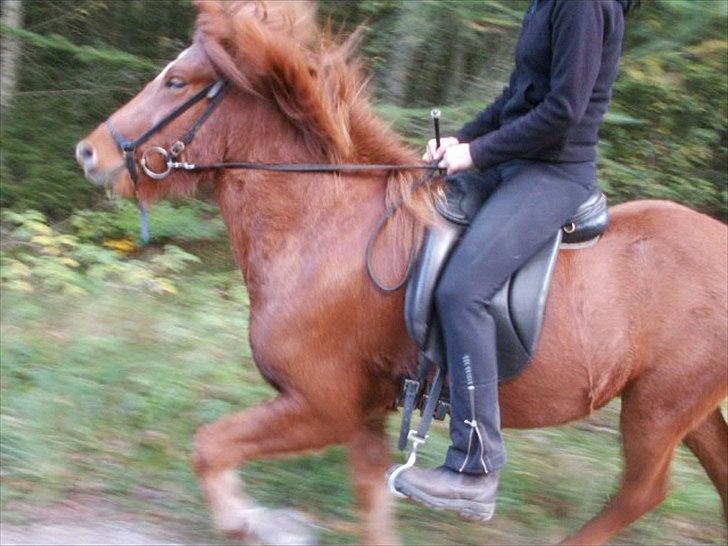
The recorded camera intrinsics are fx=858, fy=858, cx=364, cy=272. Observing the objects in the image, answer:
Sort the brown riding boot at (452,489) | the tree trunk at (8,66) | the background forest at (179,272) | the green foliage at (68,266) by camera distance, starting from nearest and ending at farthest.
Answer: the brown riding boot at (452,489)
the background forest at (179,272)
the green foliage at (68,266)
the tree trunk at (8,66)

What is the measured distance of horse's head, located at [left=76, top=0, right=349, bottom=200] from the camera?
367 cm

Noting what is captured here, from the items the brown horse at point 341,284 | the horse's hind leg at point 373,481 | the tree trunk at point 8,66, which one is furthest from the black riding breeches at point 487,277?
the tree trunk at point 8,66

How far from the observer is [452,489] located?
3.52 meters

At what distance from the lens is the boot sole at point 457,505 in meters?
3.52

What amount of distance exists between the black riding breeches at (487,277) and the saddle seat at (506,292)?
1.9 inches

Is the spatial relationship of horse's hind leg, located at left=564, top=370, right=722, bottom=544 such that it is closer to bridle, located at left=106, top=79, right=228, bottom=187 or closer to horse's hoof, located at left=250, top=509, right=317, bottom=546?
horse's hoof, located at left=250, top=509, right=317, bottom=546

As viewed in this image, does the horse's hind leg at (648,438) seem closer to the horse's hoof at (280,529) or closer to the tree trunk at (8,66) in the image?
the horse's hoof at (280,529)

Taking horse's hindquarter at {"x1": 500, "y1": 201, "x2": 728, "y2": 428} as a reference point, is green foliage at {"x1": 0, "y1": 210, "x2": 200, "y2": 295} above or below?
below

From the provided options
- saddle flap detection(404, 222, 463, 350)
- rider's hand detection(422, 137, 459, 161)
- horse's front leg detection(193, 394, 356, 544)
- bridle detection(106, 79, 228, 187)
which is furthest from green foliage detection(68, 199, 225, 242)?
saddle flap detection(404, 222, 463, 350)

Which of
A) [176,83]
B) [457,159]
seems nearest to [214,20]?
[176,83]

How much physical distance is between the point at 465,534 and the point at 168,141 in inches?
92.8

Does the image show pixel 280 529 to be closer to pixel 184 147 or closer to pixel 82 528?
pixel 82 528

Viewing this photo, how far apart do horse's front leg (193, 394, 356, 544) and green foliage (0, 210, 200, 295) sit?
366cm

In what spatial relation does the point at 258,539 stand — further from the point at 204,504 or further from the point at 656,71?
the point at 656,71
